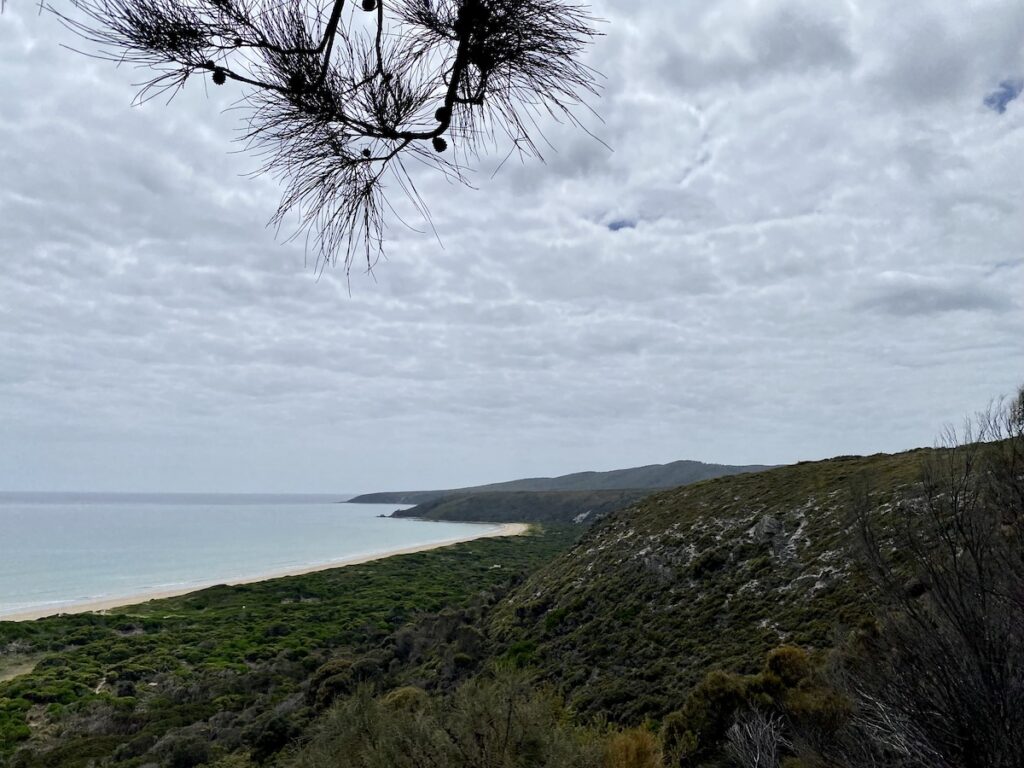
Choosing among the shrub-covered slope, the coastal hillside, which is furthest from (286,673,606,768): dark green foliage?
the coastal hillside

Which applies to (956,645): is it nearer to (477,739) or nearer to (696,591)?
(477,739)

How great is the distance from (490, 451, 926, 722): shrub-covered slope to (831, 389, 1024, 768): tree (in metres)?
4.01

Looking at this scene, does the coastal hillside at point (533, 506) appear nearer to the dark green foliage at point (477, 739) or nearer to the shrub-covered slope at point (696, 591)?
the shrub-covered slope at point (696, 591)

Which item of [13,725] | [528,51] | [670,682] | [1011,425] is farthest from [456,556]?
[528,51]

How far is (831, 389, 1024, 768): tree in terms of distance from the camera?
489 cm

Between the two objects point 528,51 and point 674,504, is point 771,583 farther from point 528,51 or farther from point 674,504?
point 528,51

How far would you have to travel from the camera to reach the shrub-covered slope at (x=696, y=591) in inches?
593

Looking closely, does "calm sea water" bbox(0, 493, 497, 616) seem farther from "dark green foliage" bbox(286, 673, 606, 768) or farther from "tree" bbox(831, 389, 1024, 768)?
"tree" bbox(831, 389, 1024, 768)

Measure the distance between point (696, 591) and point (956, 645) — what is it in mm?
15537

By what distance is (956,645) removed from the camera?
521 cm

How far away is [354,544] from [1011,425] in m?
98.6

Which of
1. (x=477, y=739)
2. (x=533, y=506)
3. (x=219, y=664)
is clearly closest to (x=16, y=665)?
(x=219, y=664)

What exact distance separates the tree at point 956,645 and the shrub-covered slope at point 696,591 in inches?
158

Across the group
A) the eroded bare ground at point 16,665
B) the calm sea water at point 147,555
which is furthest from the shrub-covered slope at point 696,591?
the calm sea water at point 147,555
